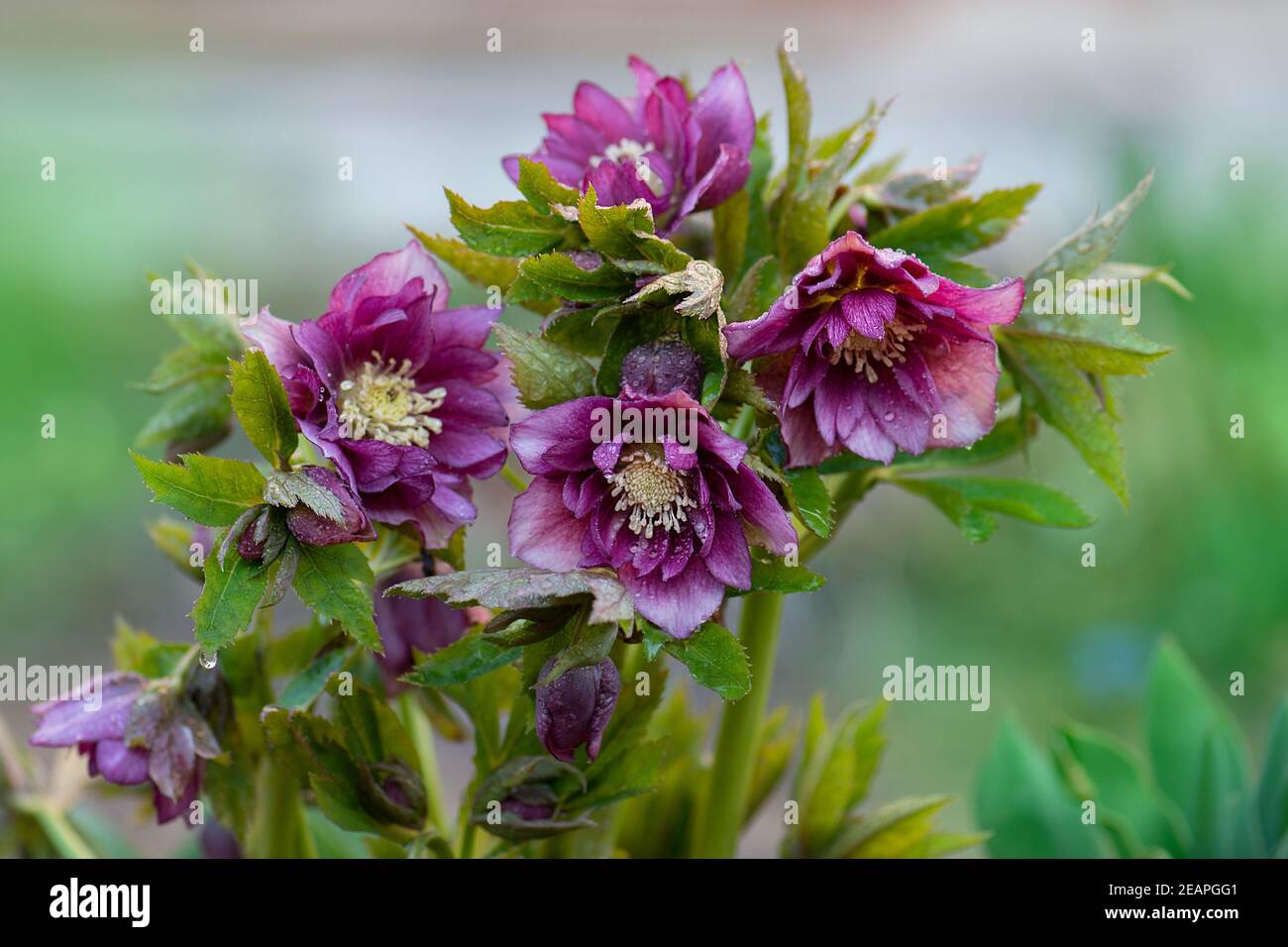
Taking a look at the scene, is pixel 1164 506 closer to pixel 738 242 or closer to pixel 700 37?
pixel 738 242

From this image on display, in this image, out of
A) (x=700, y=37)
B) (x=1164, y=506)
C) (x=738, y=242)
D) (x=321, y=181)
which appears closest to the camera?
(x=738, y=242)

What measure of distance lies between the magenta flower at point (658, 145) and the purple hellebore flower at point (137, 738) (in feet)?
1.06

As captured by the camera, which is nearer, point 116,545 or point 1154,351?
point 1154,351

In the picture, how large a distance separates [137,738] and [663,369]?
0.31m

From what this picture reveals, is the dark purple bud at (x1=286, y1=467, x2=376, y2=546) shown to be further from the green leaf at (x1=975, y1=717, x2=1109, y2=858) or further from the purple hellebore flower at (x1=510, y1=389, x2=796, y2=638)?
the green leaf at (x1=975, y1=717, x2=1109, y2=858)

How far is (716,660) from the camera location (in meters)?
0.56

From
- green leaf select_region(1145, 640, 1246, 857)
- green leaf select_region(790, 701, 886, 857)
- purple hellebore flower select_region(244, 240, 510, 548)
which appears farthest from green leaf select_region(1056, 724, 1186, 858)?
purple hellebore flower select_region(244, 240, 510, 548)

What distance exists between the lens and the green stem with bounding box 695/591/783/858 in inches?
27.5

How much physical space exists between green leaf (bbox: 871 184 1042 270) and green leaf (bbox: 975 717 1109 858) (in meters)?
0.40

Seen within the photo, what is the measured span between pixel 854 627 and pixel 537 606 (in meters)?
1.73

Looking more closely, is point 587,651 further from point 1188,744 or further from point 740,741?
point 1188,744

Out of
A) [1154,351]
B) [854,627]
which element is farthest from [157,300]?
[854,627]
